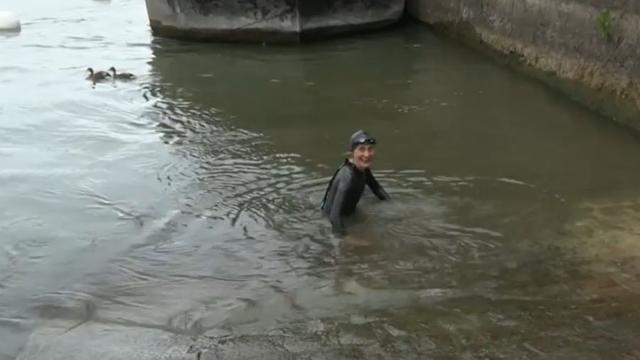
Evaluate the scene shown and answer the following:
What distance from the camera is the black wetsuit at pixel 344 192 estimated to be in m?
7.77

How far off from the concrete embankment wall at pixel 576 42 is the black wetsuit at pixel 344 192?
4.45 m

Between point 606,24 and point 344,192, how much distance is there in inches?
212

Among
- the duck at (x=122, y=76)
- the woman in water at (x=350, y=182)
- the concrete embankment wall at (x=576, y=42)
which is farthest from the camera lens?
the duck at (x=122, y=76)

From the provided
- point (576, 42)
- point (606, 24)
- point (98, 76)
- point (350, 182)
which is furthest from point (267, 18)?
point (350, 182)

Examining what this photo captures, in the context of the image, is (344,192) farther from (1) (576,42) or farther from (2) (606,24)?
(1) (576,42)

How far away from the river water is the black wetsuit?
0.16 metres

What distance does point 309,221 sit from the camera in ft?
26.8

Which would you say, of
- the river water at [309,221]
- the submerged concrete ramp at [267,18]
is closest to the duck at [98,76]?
the river water at [309,221]

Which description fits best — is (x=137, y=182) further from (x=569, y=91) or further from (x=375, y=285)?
(x=569, y=91)

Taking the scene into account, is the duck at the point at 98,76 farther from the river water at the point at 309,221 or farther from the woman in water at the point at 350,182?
the woman in water at the point at 350,182

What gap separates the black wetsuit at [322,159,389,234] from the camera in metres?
7.77

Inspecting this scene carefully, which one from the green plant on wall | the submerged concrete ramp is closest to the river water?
the green plant on wall

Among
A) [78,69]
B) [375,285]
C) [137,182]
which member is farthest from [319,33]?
[375,285]

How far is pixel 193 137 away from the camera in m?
11.1
